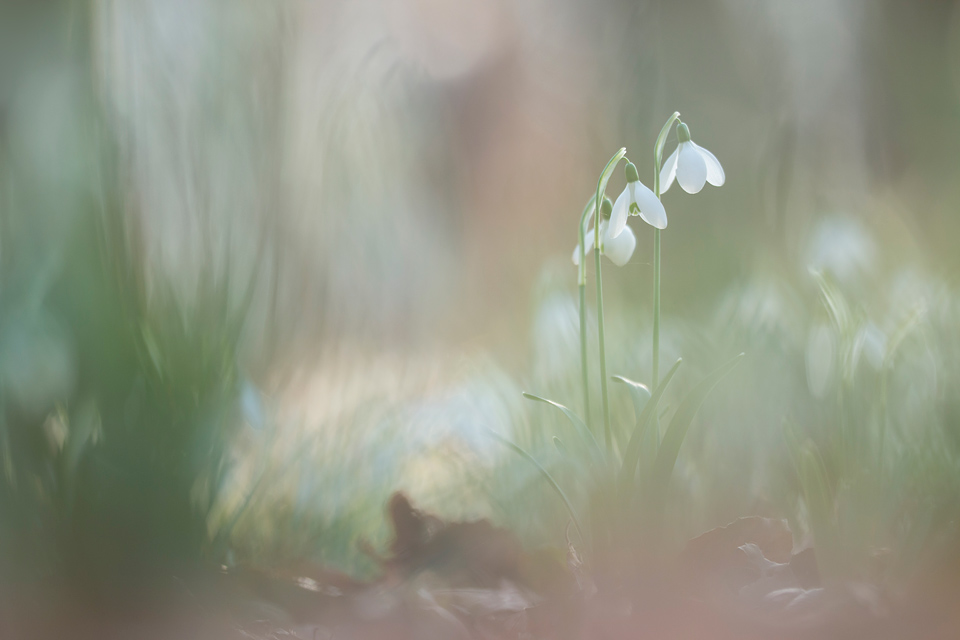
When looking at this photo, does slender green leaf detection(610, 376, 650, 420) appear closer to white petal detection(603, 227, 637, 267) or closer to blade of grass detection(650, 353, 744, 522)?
blade of grass detection(650, 353, 744, 522)

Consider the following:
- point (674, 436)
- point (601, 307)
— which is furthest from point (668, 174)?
point (674, 436)

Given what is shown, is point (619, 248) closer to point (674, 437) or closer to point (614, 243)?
point (614, 243)

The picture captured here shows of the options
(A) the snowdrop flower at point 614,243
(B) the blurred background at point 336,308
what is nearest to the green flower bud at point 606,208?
(A) the snowdrop flower at point 614,243

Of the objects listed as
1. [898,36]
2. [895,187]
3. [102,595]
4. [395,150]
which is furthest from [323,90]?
[898,36]

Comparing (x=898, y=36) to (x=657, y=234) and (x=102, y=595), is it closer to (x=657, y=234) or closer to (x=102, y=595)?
(x=657, y=234)

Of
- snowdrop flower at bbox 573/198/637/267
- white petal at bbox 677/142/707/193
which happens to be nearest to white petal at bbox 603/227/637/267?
snowdrop flower at bbox 573/198/637/267

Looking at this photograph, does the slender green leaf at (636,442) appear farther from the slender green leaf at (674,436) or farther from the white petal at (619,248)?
the white petal at (619,248)
